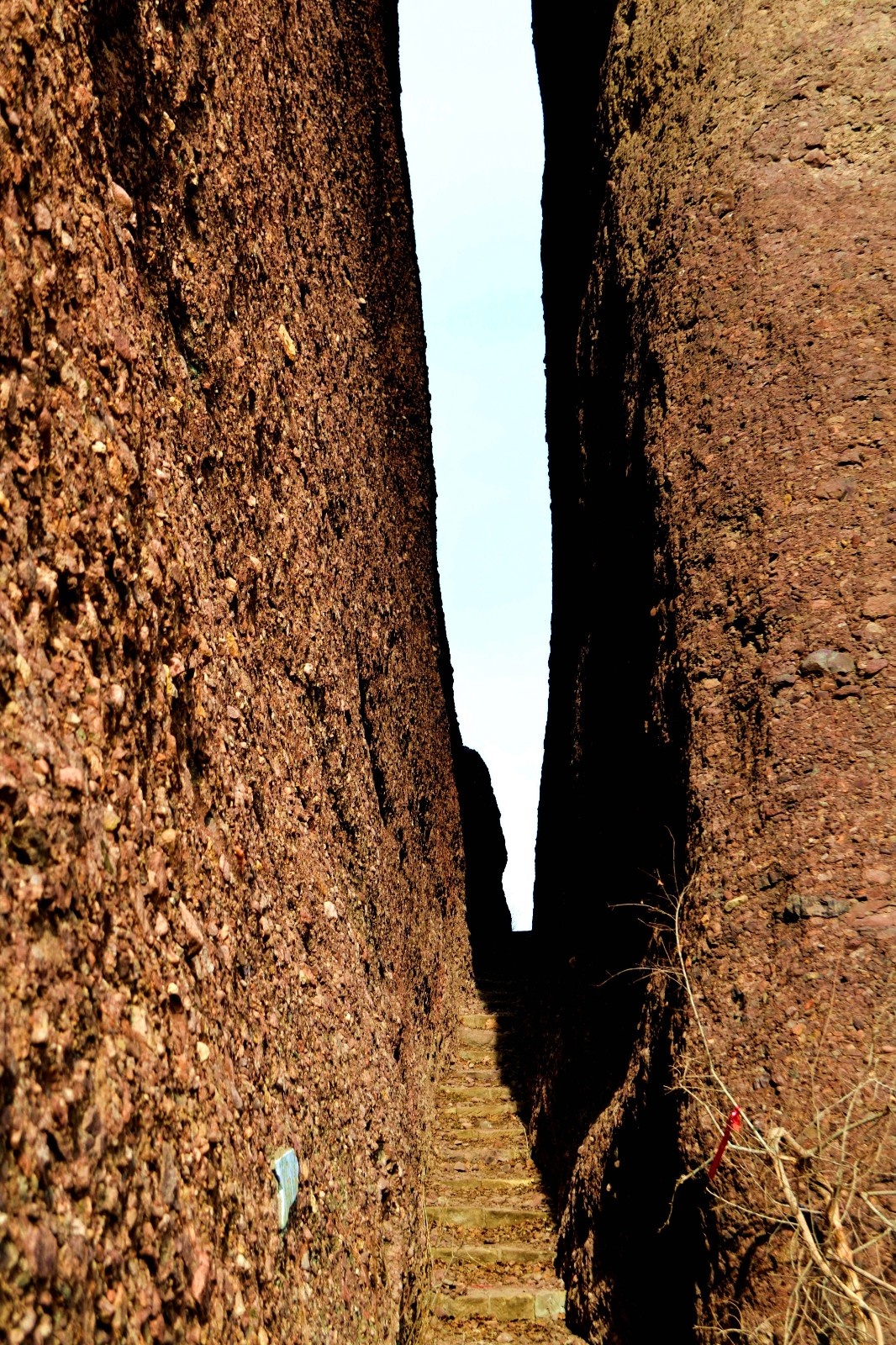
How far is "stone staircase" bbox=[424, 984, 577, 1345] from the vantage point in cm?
568

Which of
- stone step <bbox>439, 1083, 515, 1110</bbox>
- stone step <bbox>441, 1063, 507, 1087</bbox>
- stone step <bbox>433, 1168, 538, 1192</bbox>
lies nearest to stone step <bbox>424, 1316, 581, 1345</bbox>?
stone step <bbox>433, 1168, 538, 1192</bbox>

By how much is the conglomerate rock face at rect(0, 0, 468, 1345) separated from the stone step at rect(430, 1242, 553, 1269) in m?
0.68

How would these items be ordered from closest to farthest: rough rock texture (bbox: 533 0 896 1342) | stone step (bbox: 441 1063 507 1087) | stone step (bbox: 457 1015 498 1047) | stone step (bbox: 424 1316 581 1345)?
rough rock texture (bbox: 533 0 896 1342) < stone step (bbox: 424 1316 581 1345) < stone step (bbox: 441 1063 507 1087) < stone step (bbox: 457 1015 498 1047)

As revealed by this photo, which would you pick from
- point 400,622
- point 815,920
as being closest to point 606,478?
point 400,622

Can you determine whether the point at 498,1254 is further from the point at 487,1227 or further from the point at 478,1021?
the point at 478,1021

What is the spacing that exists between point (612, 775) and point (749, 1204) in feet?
9.50

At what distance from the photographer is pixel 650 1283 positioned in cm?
491

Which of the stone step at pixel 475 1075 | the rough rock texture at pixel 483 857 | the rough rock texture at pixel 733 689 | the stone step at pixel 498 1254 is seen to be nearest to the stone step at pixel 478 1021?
the stone step at pixel 475 1075

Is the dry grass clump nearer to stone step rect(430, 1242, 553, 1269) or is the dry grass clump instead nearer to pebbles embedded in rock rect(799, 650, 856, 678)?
pebbles embedded in rock rect(799, 650, 856, 678)

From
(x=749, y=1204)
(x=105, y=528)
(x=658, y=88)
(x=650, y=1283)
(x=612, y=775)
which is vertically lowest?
(x=650, y=1283)

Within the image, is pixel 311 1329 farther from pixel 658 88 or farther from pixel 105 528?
pixel 658 88

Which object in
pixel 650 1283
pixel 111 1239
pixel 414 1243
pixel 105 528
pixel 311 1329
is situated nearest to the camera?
pixel 111 1239

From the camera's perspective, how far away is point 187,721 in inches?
125

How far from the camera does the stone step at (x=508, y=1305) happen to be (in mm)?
5719
